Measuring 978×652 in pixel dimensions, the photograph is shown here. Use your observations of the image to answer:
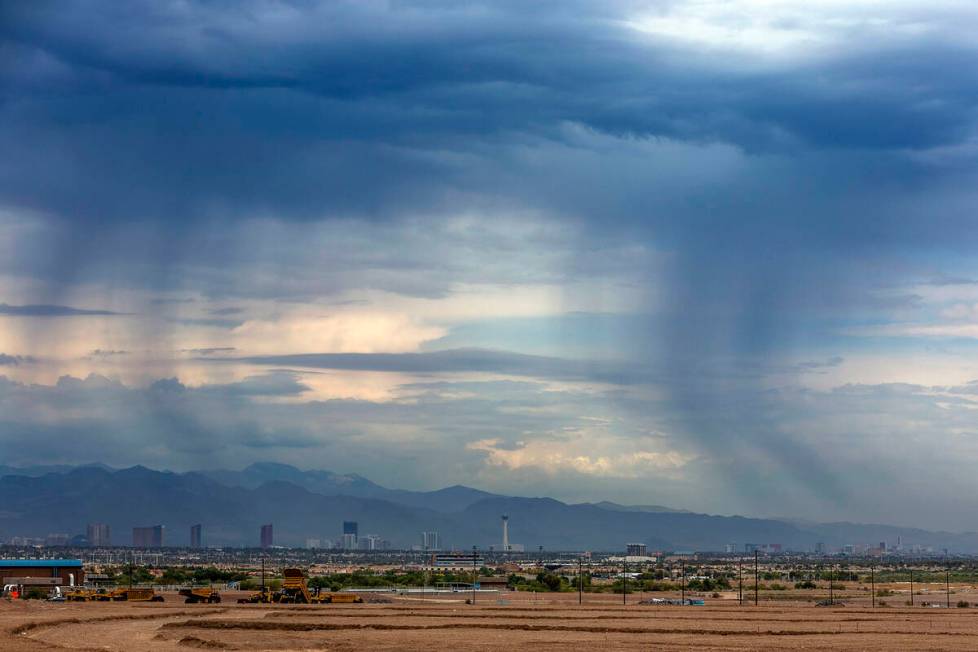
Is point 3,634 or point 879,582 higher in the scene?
point 3,634

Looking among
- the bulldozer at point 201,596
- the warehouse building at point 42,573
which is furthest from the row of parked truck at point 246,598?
the warehouse building at point 42,573

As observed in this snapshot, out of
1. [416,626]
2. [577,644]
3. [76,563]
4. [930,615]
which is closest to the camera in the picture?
[577,644]

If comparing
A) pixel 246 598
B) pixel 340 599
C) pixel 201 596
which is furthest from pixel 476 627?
pixel 246 598

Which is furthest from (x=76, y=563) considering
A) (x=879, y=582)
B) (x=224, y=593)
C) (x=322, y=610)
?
(x=879, y=582)

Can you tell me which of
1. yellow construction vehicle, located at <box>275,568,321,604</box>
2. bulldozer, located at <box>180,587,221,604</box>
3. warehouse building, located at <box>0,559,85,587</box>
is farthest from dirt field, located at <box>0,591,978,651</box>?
warehouse building, located at <box>0,559,85,587</box>

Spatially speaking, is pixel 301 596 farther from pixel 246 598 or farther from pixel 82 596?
pixel 82 596

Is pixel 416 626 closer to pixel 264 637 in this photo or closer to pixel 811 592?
pixel 264 637

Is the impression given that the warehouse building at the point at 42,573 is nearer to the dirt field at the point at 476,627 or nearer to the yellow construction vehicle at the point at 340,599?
the dirt field at the point at 476,627
